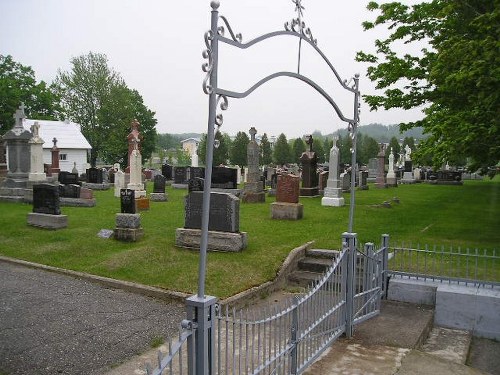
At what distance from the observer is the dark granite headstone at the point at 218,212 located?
36.1 feet

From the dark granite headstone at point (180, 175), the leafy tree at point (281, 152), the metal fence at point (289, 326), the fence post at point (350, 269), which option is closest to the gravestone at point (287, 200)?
the metal fence at point (289, 326)

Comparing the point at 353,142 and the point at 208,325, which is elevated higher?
the point at 353,142

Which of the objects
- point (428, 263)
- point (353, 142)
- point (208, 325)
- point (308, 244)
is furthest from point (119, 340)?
point (428, 263)

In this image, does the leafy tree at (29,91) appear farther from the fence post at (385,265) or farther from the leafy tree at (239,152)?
the fence post at (385,265)

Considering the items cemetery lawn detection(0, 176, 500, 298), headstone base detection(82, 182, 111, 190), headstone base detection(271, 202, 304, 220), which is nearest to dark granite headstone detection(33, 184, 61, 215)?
cemetery lawn detection(0, 176, 500, 298)

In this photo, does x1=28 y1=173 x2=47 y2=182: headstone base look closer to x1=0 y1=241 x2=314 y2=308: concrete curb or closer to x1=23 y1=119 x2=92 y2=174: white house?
x1=0 y1=241 x2=314 y2=308: concrete curb

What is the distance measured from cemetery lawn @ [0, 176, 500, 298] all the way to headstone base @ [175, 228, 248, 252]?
0.75 feet

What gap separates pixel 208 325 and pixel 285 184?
12.4 meters

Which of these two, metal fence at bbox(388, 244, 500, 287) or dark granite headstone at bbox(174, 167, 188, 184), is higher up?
dark granite headstone at bbox(174, 167, 188, 184)

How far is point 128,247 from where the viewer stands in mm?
11367

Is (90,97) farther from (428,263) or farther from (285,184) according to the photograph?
(428,263)

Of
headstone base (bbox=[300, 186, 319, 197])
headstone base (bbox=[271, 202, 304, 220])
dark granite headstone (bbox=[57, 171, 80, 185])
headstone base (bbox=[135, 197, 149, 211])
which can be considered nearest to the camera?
headstone base (bbox=[271, 202, 304, 220])

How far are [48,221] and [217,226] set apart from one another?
5.80 metres

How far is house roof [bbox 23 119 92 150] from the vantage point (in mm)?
47928
